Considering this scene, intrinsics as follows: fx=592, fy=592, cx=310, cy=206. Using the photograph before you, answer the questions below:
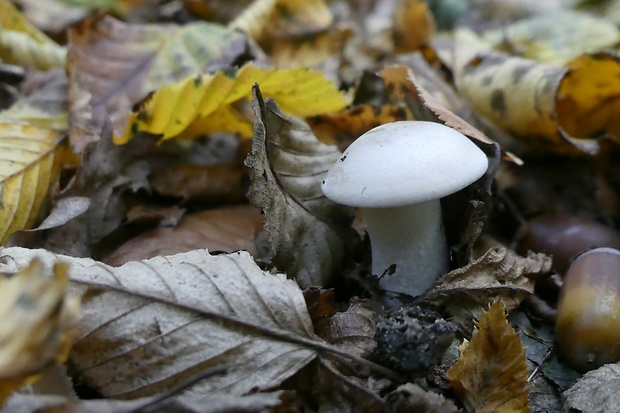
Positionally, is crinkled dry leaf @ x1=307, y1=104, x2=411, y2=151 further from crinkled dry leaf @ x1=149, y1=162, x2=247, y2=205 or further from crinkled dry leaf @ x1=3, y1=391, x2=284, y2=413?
crinkled dry leaf @ x1=3, y1=391, x2=284, y2=413

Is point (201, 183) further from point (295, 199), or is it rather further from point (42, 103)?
point (42, 103)

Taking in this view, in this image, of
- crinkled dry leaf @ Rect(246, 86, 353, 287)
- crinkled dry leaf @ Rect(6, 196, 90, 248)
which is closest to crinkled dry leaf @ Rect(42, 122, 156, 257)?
crinkled dry leaf @ Rect(6, 196, 90, 248)

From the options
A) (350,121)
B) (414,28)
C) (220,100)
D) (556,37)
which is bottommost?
(556,37)

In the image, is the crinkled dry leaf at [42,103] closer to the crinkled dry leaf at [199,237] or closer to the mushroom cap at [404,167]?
the crinkled dry leaf at [199,237]

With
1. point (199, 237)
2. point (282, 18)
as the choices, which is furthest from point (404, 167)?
point (282, 18)

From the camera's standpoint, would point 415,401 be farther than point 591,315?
No

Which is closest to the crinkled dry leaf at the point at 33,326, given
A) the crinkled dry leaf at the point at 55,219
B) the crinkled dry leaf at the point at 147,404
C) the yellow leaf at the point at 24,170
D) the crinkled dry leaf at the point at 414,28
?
the crinkled dry leaf at the point at 147,404
